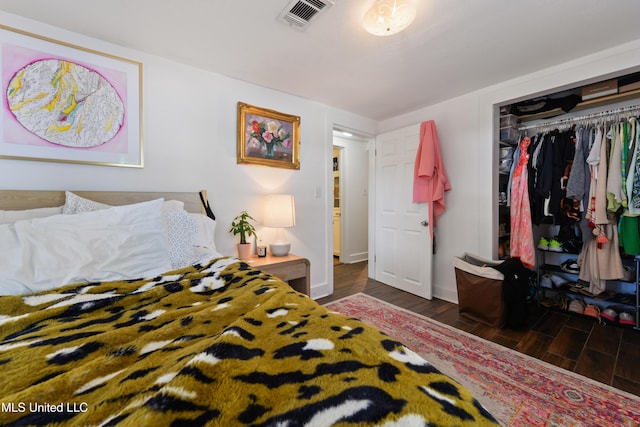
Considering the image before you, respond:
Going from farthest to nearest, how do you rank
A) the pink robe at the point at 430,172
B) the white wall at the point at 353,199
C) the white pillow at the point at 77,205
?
the white wall at the point at 353,199 < the pink robe at the point at 430,172 < the white pillow at the point at 77,205

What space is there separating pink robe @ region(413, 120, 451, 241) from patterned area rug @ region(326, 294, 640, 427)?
126 cm

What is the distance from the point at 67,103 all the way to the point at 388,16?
86.1 inches

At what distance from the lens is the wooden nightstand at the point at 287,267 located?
88.3 inches

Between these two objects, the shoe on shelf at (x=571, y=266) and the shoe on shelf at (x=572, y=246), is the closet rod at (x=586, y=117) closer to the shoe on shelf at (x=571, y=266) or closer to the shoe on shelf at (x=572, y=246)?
the shoe on shelf at (x=572, y=246)

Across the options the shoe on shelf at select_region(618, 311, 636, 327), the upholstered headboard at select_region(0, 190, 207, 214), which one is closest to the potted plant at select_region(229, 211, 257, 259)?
the upholstered headboard at select_region(0, 190, 207, 214)

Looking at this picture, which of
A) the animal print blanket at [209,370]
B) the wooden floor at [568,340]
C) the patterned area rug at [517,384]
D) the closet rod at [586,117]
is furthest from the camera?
the closet rod at [586,117]

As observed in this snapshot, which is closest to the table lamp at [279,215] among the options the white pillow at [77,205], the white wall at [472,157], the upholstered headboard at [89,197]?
the upholstered headboard at [89,197]

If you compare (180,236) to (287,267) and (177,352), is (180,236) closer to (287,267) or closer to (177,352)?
(287,267)

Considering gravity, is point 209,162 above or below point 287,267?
above

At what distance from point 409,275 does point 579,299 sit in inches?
64.4

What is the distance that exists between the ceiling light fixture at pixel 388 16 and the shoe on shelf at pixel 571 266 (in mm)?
2921

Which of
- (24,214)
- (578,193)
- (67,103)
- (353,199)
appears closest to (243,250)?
(24,214)

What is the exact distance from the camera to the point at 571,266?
2.69 m

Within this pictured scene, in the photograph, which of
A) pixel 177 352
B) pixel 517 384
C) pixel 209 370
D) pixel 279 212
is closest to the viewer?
pixel 209 370
